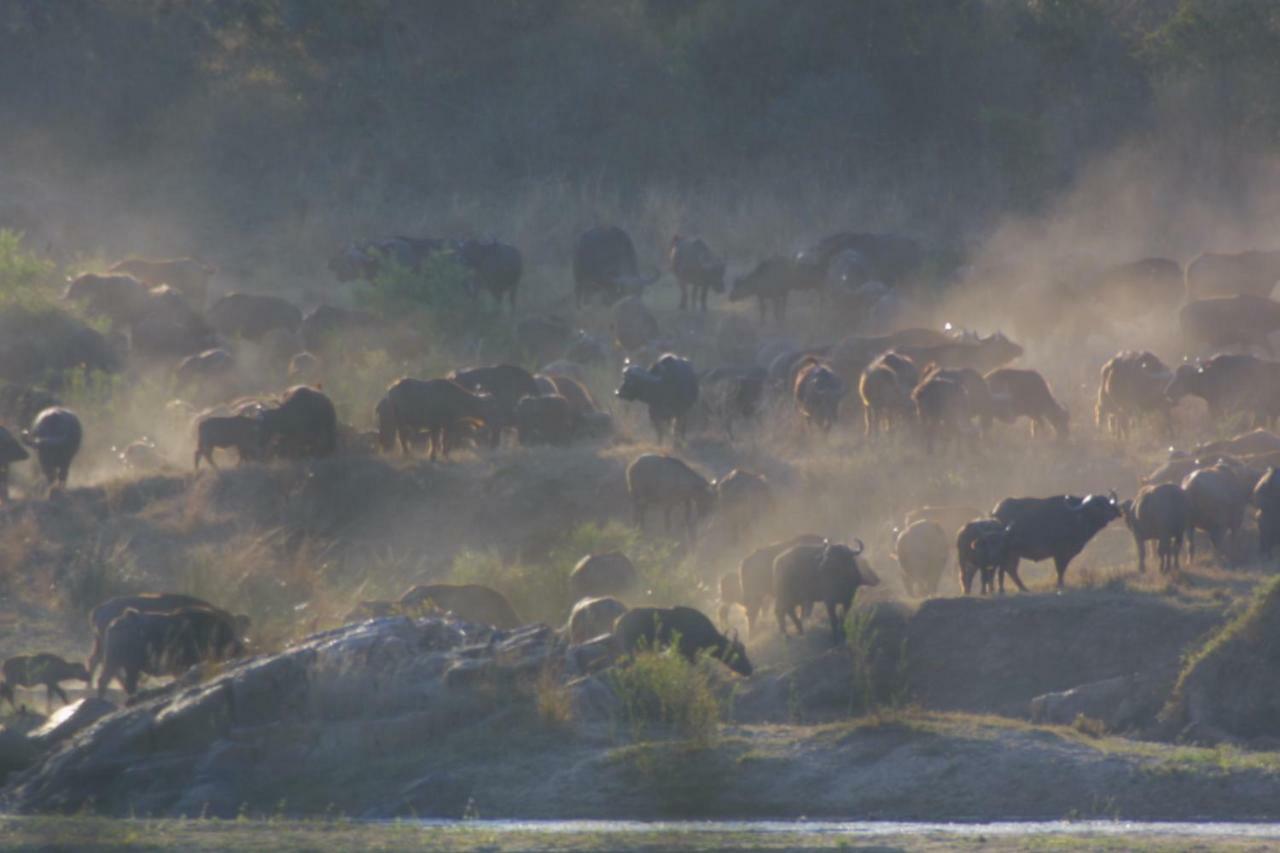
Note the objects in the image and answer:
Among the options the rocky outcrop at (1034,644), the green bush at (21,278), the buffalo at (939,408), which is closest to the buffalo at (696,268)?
the green bush at (21,278)

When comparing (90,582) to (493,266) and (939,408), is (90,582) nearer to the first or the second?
(939,408)

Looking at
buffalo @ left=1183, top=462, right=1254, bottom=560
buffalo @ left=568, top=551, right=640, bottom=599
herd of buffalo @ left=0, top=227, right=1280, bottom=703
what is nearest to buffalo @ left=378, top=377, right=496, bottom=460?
herd of buffalo @ left=0, top=227, right=1280, bottom=703

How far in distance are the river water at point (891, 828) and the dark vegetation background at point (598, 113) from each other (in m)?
29.6

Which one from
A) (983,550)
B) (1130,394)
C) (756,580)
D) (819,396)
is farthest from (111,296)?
(983,550)

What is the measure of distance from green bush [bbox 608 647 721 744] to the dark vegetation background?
91.3ft

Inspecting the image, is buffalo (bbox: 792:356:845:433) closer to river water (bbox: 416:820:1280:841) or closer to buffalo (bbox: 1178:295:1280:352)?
buffalo (bbox: 1178:295:1280:352)

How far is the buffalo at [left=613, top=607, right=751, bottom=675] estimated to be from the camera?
18016mm

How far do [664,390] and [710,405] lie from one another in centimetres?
198

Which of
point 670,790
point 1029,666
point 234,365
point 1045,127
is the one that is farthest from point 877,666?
point 1045,127

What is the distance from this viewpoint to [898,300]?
36406 mm

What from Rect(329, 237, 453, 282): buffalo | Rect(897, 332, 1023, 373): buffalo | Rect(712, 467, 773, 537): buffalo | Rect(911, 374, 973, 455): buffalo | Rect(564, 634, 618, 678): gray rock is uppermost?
Rect(329, 237, 453, 282): buffalo

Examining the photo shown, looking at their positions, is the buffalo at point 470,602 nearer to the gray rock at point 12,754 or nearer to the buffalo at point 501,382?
the gray rock at point 12,754

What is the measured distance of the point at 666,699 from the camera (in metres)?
14.8

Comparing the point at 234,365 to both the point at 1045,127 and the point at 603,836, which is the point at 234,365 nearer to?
the point at 1045,127
